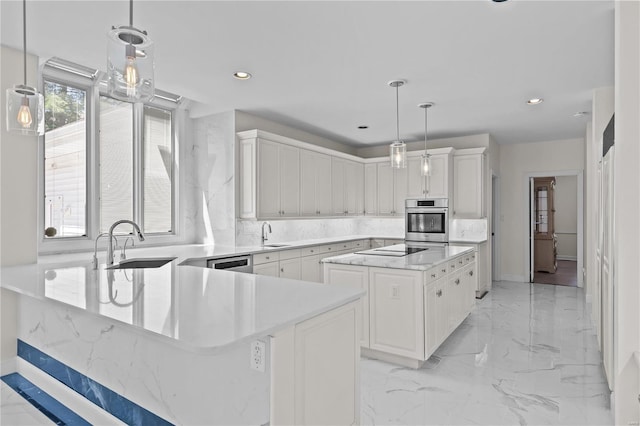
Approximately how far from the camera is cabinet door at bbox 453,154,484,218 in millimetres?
5840

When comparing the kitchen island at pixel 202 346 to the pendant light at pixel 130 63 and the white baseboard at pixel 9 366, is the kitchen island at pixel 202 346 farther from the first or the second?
the pendant light at pixel 130 63

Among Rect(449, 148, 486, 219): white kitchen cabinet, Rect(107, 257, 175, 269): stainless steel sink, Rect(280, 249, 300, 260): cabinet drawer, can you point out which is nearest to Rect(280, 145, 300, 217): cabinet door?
Rect(280, 249, 300, 260): cabinet drawer

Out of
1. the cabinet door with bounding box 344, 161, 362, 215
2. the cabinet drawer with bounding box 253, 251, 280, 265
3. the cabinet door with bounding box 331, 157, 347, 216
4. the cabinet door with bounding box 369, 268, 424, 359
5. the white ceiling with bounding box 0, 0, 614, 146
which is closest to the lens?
the white ceiling with bounding box 0, 0, 614, 146

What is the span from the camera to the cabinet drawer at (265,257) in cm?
420

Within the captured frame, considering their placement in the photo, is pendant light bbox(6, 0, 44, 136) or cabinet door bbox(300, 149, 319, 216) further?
cabinet door bbox(300, 149, 319, 216)

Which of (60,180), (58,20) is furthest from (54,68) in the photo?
(58,20)

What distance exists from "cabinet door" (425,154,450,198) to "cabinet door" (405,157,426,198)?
145mm

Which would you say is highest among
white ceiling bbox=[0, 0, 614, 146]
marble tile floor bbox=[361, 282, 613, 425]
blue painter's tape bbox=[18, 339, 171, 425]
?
white ceiling bbox=[0, 0, 614, 146]

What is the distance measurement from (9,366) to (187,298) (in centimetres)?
213

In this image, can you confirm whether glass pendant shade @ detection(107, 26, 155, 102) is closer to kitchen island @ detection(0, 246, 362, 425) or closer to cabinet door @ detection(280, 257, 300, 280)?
kitchen island @ detection(0, 246, 362, 425)

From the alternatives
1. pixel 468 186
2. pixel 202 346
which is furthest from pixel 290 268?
pixel 202 346

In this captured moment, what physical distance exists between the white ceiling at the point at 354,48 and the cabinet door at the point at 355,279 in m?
1.77

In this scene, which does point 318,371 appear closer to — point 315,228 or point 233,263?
point 233,263

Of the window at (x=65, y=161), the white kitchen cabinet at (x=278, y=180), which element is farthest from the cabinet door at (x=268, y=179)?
the window at (x=65, y=161)
